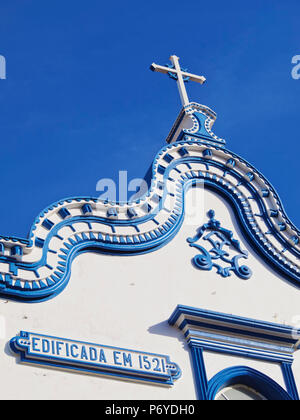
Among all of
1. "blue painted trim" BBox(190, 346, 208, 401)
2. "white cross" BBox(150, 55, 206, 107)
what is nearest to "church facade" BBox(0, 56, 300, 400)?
"blue painted trim" BBox(190, 346, 208, 401)

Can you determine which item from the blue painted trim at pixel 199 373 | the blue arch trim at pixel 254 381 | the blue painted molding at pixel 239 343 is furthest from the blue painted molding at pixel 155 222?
the blue arch trim at pixel 254 381

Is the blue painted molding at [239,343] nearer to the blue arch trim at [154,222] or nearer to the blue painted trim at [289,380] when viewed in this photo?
the blue painted trim at [289,380]

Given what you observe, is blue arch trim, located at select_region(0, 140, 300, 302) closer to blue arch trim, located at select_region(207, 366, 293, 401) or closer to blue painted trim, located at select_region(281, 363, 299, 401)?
blue painted trim, located at select_region(281, 363, 299, 401)

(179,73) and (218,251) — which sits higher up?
(179,73)

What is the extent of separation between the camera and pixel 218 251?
12.4 metres

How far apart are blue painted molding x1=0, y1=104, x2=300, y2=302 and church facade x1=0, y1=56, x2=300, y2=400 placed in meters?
0.02

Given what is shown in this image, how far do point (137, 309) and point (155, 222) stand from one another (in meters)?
1.60

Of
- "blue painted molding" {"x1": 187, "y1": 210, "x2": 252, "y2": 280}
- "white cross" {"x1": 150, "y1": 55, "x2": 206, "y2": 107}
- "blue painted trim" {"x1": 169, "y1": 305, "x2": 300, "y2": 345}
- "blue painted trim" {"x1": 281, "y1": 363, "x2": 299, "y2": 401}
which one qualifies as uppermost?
"white cross" {"x1": 150, "y1": 55, "x2": 206, "y2": 107}

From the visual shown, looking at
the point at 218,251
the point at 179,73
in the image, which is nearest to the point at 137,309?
the point at 218,251

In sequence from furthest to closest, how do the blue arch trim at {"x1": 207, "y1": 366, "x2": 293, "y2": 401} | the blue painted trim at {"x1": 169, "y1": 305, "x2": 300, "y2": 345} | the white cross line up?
the white cross < the blue painted trim at {"x1": 169, "y1": 305, "x2": 300, "y2": 345} < the blue arch trim at {"x1": 207, "y1": 366, "x2": 293, "y2": 401}

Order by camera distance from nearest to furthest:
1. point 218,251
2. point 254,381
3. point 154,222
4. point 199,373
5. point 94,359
Answer: point 94,359, point 199,373, point 254,381, point 154,222, point 218,251

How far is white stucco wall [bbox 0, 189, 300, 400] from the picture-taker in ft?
32.5

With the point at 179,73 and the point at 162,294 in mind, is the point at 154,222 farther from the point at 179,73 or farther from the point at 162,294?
the point at 179,73

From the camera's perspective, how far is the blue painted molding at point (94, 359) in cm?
995
